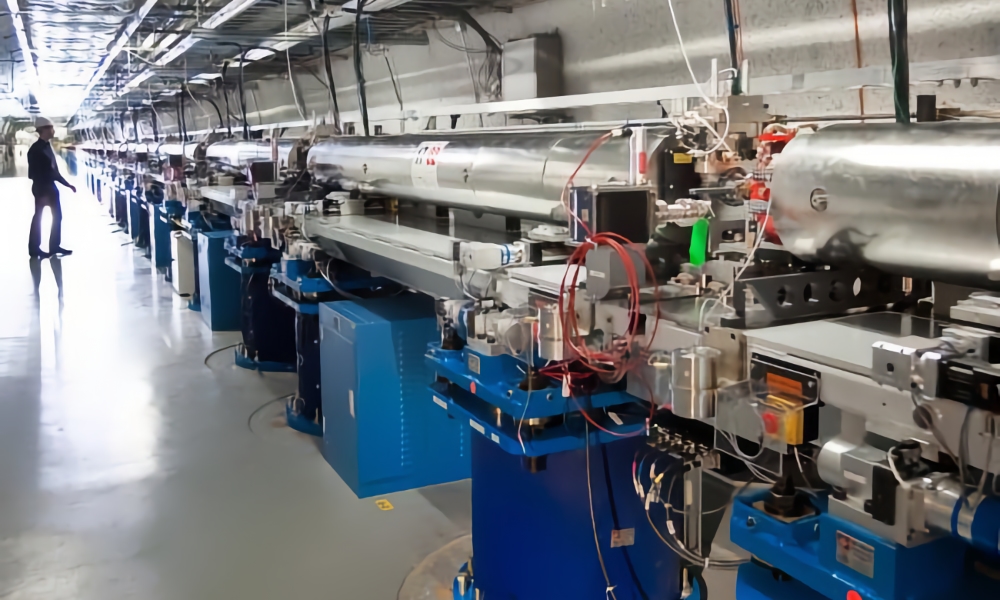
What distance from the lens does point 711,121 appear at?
146cm

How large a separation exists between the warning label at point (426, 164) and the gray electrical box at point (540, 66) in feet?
2.16

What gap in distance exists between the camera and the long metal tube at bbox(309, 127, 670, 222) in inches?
66.8

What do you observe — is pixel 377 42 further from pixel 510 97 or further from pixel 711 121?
pixel 711 121

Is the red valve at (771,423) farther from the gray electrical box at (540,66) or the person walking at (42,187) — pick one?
the person walking at (42,187)

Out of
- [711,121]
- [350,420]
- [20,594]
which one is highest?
[711,121]

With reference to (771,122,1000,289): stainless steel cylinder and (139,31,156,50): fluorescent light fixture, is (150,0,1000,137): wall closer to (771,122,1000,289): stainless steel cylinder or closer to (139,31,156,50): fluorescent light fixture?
(771,122,1000,289): stainless steel cylinder

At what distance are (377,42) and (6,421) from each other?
7.61 ft

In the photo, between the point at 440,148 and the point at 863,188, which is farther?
the point at 440,148

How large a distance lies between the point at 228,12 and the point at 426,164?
1.44 metres

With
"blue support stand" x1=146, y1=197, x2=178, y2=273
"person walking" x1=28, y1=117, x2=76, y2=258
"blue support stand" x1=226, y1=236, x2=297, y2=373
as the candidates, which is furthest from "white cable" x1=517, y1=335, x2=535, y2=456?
"person walking" x1=28, y1=117, x2=76, y2=258

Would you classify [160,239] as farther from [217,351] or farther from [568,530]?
[568,530]

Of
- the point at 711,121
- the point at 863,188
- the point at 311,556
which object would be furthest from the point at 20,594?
the point at 863,188

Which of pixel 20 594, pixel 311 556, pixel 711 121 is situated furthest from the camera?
pixel 311 556

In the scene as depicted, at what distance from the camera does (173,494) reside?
2.86 metres
